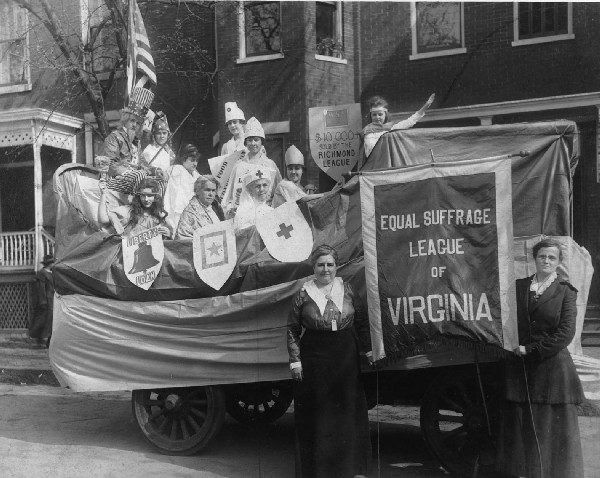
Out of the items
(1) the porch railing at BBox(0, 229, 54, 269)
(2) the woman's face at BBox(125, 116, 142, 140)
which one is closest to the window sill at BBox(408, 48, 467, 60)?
(2) the woman's face at BBox(125, 116, 142, 140)

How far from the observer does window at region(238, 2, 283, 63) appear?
15.6 metres

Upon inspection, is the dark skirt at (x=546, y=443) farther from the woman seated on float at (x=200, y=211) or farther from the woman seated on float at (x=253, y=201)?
the woman seated on float at (x=200, y=211)

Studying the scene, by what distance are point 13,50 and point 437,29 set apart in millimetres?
8909

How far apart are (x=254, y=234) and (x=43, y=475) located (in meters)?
2.57

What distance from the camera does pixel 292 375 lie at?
5.78m

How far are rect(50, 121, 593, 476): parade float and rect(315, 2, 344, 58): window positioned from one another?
8.98 meters

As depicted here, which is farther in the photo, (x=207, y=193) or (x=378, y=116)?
(x=378, y=116)

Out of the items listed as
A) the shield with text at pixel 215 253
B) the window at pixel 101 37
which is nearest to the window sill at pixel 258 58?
the window at pixel 101 37

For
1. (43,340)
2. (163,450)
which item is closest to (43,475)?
(163,450)

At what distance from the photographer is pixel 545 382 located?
217 inches

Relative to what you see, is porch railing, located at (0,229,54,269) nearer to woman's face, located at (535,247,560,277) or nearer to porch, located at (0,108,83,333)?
porch, located at (0,108,83,333)

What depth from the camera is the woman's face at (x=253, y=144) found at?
8.47 meters

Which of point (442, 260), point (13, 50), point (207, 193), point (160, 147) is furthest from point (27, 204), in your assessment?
Result: point (442, 260)

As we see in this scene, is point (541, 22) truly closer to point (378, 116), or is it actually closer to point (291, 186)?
point (378, 116)
